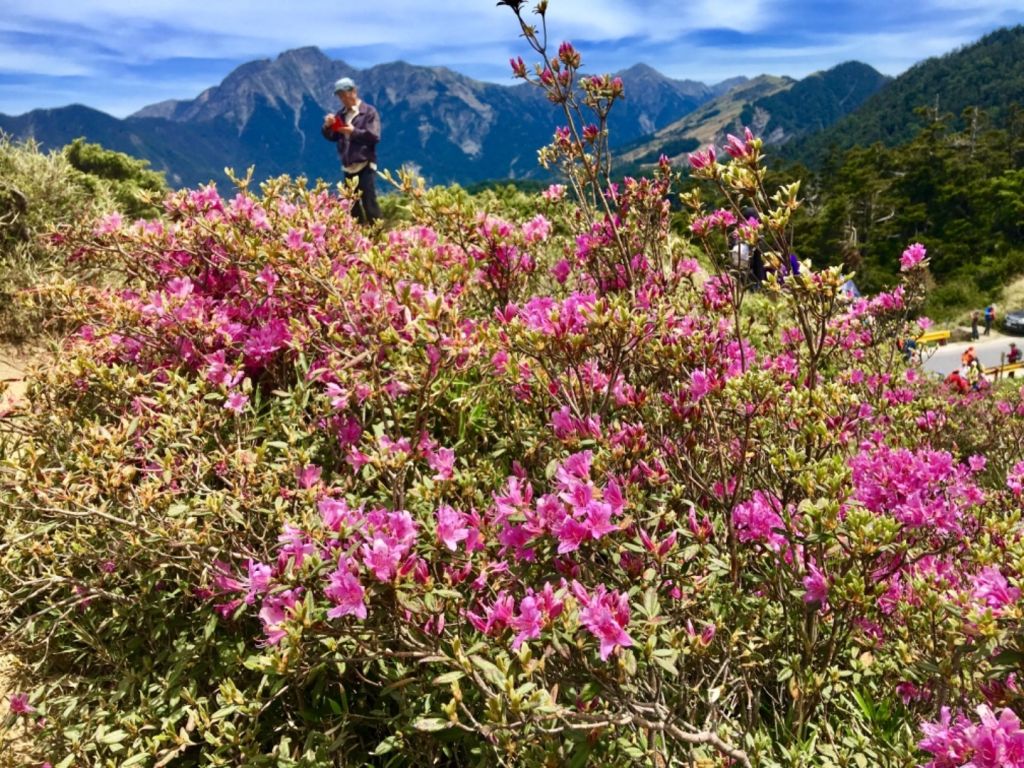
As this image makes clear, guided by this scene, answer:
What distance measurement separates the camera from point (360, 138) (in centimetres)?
813

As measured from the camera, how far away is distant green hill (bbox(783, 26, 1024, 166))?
15975cm

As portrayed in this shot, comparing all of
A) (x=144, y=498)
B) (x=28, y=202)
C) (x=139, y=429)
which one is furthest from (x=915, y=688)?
(x=28, y=202)

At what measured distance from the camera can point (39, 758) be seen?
8.16 ft

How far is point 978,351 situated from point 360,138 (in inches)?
1509

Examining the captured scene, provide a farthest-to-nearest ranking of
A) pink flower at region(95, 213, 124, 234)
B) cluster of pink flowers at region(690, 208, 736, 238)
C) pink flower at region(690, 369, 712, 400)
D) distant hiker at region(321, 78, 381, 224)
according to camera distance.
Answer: distant hiker at region(321, 78, 381, 224)
pink flower at region(95, 213, 124, 234)
cluster of pink flowers at region(690, 208, 736, 238)
pink flower at region(690, 369, 712, 400)

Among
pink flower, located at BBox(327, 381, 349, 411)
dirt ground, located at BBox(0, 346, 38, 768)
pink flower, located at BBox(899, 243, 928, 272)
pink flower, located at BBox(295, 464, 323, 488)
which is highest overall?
pink flower, located at BBox(899, 243, 928, 272)

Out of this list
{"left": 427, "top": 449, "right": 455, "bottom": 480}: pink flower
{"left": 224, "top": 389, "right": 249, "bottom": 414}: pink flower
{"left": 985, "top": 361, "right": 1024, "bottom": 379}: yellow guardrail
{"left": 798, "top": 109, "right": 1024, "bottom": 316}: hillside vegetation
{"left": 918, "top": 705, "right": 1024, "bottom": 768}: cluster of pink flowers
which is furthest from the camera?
{"left": 798, "top": 109, "right": 1024, "bottom": 316}: hillside vegetation

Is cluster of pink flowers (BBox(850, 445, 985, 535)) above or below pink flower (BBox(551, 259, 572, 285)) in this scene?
below

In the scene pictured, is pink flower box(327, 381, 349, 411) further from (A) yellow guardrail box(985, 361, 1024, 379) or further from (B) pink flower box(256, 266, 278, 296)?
(A) yellow guardrail box(985, 361, 1024, 379)

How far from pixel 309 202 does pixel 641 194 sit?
1899mm

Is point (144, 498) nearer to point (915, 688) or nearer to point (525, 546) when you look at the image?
point (525, 546)

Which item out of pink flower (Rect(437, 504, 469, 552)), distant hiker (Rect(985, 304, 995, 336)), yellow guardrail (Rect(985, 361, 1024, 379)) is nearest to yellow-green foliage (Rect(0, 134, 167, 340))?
pink flower (Rect(437, 504, 469, 552))

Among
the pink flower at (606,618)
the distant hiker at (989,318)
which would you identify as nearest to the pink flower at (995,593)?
the pink flower at (606,618)

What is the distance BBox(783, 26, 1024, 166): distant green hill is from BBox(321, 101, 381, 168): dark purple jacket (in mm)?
165728
